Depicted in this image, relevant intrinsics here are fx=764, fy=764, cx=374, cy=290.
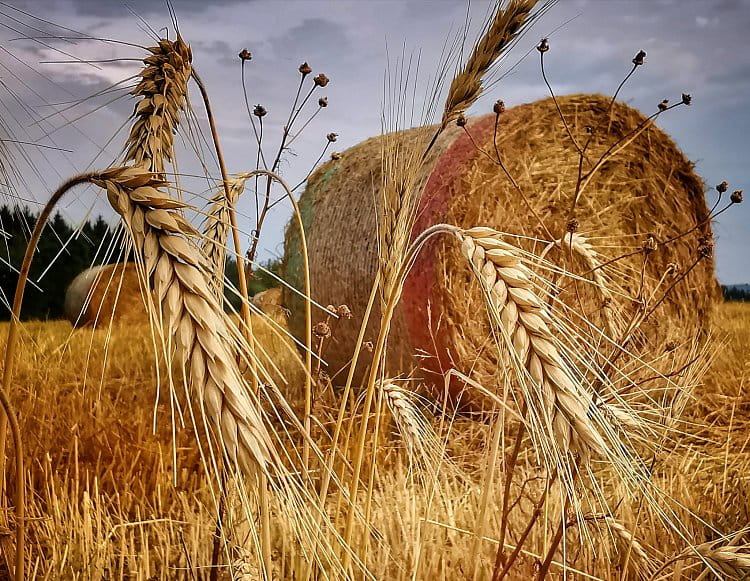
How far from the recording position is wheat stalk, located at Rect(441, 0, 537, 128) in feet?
5.26

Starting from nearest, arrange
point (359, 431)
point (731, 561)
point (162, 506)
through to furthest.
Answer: point (731, 561), point (359, 431), point (162, 506)

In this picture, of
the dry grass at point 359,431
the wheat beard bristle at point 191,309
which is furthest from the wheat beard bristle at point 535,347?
the wheat beard bristle at point 191,309

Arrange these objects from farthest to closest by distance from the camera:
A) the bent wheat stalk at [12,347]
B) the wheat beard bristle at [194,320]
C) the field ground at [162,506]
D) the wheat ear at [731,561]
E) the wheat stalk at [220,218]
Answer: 1. the field ground at [162,506]
2. the wheat stalk at [220,218]
3. the wheat ear at [731,561]
4. the bent wheat stalk at [12,347]
5. the wheat beard bristle at [194,320]

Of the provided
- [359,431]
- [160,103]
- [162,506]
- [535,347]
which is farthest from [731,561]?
[162,506]

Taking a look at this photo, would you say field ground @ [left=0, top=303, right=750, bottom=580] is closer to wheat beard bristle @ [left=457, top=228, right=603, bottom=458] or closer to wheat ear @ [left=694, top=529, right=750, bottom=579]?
wheat ear @ [left=694, top=529, right=750, bottom=579]

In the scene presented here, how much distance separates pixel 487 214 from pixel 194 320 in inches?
133

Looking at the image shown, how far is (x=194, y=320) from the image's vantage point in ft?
2.69

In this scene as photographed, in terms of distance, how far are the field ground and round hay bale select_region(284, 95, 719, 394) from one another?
0.62 metres

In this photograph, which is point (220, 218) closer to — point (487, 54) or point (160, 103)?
point (160, 103)

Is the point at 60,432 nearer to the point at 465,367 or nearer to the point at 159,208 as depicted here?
the point at 465,367

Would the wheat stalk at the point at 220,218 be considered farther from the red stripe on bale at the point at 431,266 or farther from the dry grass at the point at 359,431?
the red stripe on bale at the point at 431,266

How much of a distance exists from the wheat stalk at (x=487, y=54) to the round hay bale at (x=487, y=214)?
5.66ft

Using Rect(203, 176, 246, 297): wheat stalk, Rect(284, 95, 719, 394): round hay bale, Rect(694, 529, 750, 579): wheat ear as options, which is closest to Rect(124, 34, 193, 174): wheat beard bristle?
Rect(203, 176, 246, 297): wheat stalk

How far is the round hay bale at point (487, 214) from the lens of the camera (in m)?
3.85
